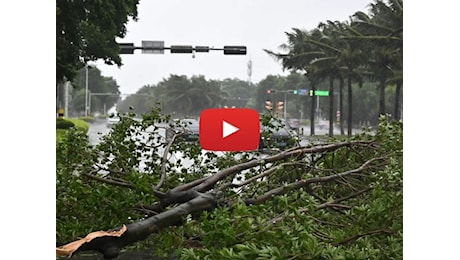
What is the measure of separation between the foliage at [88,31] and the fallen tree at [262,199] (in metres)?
0.37

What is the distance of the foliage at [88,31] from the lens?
7.68ft

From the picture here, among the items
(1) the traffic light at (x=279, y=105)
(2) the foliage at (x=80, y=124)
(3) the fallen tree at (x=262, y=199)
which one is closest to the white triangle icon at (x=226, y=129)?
(3) the fallen tree at (x=262, y=199)

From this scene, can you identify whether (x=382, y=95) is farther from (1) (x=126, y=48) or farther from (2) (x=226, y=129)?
(1) (x=126, y=48)

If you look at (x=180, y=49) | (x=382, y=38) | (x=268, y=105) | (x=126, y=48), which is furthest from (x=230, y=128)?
(x=382, y=38)

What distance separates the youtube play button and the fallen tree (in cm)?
11

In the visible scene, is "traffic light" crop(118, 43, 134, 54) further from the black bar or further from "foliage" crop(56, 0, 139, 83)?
the black bar

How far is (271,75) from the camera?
248 cm

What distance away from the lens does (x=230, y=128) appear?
2.31m

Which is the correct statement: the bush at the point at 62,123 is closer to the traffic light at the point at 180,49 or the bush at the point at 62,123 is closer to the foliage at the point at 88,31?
the foliage at the point at 88,31

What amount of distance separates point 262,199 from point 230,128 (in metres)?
0.44

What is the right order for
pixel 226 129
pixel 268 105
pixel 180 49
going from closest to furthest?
1. pixel 226 129
2. pixel 180 49
3. pixel 268 105

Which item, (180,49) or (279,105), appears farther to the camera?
(279,105)

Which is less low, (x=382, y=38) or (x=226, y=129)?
(x=382, y=38)

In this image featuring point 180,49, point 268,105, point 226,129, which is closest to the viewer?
point 226,129
